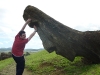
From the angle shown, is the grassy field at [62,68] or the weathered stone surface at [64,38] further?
the weathered stone surface at [64,38]

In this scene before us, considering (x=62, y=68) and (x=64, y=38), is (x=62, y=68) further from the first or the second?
(x=64, y=38)

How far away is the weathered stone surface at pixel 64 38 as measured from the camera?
19.2 m

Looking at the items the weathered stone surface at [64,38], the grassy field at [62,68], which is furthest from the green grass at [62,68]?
the weathered stone surface at [64,38]

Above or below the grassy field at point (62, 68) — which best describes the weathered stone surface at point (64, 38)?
above

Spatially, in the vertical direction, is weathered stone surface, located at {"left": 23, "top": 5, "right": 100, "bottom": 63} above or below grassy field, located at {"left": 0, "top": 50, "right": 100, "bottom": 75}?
above

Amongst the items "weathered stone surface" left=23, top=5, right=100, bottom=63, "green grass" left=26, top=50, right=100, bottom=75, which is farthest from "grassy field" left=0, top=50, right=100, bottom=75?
"weathered stone surface" left=23, top=5, right=100, bottom=63

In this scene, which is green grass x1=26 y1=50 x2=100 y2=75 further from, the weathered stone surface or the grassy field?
the weathered stone surface

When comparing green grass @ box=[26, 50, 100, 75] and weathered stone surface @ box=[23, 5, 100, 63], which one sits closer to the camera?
green grass @ box=[26, 50, 100, 75]

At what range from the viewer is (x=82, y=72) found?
18.8m

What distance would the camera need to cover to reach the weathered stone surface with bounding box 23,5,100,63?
63.1 feet

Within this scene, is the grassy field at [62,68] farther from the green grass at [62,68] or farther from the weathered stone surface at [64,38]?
Answer: the weathered stone surface at [64,38]

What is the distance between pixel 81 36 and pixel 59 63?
4.25 m

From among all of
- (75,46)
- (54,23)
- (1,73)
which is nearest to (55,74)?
(75,46)

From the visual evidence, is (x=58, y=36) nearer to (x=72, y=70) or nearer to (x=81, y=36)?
(x=81, y=36)
